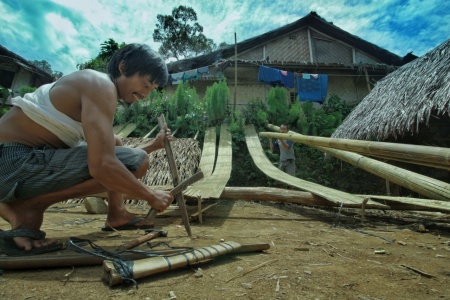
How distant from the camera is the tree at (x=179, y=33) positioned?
21.8 metres

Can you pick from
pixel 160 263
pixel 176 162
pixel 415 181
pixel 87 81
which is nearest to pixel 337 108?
pixel 176 162

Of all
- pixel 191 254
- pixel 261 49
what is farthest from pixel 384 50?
pixel 191 254

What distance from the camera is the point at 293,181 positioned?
158 inches

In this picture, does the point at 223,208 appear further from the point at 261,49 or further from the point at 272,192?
the point at 261,49

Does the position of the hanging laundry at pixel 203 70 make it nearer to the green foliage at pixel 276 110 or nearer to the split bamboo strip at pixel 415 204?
the green foliage at pixel 276 110

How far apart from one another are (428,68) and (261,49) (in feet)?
26.6

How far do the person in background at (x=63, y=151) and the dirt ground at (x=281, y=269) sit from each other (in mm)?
357

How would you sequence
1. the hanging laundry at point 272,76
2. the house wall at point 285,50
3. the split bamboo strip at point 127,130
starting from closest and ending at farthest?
the split bamboo strip at point 127,130 < the hanging laundry at point 272,76 < the house wall at point 285,50

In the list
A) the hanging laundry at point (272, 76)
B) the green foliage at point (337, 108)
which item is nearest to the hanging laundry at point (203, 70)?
the hanging laundry at point (272, 76)

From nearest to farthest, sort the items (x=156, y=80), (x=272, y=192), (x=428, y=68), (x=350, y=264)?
(x=350, y=264), (x=156, y=80), (x=272, y=192), (x=428, y=68)

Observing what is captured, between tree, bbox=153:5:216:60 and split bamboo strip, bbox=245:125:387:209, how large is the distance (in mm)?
17068

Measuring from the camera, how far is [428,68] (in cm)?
515

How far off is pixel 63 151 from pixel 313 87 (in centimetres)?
1026

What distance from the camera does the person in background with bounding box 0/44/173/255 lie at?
4.83 feet
